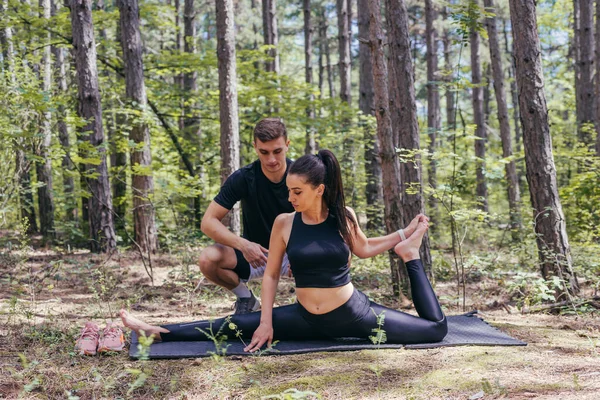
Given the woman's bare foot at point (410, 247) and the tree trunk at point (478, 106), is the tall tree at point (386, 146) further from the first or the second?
the tree trunk at point (478, 106)

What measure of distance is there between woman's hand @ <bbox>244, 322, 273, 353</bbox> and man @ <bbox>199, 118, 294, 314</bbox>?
2.05 ft

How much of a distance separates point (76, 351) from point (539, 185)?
4784 mm

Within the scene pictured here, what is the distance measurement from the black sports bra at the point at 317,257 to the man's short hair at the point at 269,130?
2.84ft

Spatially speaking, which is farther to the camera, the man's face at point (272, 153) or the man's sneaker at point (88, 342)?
the man's face at point (272, 153)

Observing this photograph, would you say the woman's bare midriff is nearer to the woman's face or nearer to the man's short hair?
the woman's face

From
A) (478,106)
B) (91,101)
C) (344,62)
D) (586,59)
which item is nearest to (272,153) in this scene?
(91,101)

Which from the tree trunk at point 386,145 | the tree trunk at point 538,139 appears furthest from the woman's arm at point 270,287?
the tree trunk at point 538,139

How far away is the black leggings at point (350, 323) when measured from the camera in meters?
4.25

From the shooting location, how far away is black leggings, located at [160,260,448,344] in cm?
425

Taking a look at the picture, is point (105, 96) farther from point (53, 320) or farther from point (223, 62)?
A: point (53, 320)

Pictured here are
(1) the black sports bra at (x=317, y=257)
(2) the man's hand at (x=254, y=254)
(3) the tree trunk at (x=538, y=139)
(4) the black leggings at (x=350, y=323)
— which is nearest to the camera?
(1) the black sports bra at (x=317, y=257)

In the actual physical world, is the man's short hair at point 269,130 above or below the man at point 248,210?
above

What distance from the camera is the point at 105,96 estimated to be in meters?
12.2

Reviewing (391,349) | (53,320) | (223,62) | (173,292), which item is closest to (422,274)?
(391,349)
